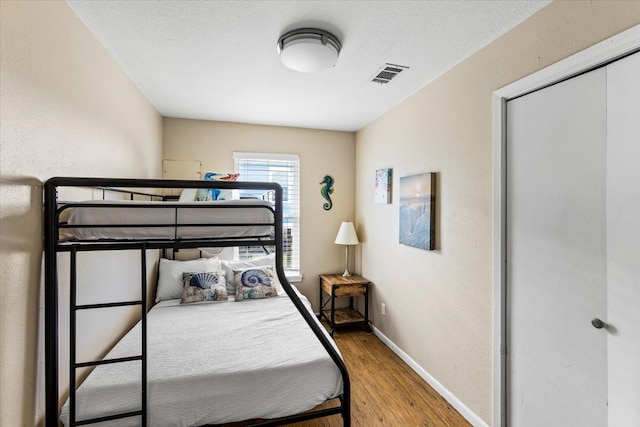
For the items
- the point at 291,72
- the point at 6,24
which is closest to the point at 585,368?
the point at 291,72

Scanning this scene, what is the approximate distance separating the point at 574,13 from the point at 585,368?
1648mm

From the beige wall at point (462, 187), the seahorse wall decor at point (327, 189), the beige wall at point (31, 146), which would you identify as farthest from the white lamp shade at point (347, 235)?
the beige wall at point (31, 146)

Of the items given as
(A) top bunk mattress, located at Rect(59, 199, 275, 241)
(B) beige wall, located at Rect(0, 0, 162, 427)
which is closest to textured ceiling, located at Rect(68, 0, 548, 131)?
(B) beige wall, located at Rect(0, 0, 162, 427)

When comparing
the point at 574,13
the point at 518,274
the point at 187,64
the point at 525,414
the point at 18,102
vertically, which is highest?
the point at 187,64

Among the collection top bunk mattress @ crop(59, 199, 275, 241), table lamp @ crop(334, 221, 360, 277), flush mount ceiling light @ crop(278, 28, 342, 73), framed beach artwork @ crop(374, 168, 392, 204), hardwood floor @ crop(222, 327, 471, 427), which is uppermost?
flush mount ceiling light @ crop(278, 28, 342, 73)

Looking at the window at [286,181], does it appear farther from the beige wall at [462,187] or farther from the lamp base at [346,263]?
the beige wall at [462,187]

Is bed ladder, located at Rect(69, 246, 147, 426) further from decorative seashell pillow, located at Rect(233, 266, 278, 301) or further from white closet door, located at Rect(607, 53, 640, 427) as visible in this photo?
white closet door, located at Rect(607, 53, 640, 427)

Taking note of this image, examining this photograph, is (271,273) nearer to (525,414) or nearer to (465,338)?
(465,338)

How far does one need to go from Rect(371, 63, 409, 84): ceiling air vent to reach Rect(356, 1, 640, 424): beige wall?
356 mm

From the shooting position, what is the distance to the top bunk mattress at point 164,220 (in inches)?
51.7

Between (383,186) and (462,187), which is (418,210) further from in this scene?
(383,186)

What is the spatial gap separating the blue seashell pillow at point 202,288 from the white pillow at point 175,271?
0.33 ft

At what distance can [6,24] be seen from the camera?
109 centimetres

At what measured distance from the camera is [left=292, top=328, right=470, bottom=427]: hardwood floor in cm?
202
